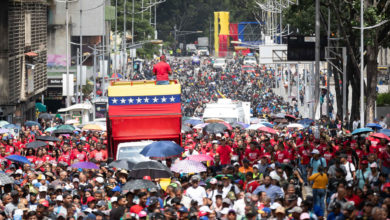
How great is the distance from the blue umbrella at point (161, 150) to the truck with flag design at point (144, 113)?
76.0 inches

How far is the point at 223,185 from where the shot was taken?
61.6ft

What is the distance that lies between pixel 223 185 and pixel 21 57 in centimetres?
3997

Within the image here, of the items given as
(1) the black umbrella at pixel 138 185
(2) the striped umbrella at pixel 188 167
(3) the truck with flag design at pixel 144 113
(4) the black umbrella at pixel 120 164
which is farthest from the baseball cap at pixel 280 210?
(3) the truck with flag design at pixel 144 113

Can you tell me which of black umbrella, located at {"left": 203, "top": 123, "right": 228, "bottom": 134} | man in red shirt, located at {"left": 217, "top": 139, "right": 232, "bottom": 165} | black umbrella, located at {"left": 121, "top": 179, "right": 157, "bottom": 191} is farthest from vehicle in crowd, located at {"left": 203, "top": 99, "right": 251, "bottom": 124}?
black umbrella, located at {"left": 121, "top": 179, "right": 157, "bottom": 191}

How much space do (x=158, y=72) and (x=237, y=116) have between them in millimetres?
16908

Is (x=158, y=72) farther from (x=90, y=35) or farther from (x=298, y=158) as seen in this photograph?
(x=90, y=35)

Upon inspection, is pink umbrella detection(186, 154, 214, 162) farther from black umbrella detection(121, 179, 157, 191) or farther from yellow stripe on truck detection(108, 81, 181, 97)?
black umbrella detection(121, 179, 157, 191)

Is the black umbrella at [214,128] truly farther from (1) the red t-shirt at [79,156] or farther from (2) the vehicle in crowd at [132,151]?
(2) the vehicle in crowd at [132,151]

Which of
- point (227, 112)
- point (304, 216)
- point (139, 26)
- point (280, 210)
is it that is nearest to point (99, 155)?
point (280, 210)

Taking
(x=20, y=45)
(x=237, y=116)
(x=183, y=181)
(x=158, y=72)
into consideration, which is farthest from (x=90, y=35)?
(x=183, y=181)

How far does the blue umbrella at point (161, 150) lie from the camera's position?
22.0m

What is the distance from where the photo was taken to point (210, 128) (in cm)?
3369

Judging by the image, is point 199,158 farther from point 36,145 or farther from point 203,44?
point 203,44

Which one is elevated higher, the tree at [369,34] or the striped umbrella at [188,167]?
the tree at [369,34]
